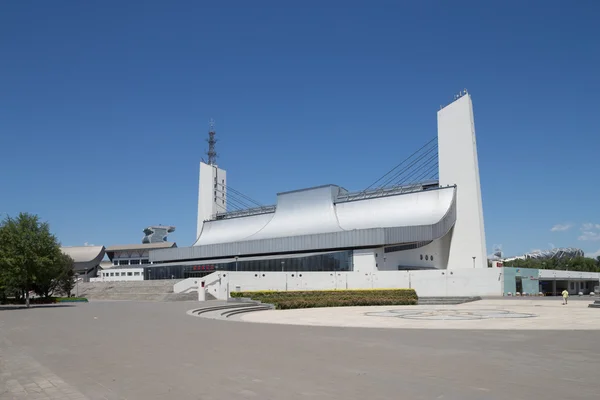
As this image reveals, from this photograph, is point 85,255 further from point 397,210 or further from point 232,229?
point 397,210

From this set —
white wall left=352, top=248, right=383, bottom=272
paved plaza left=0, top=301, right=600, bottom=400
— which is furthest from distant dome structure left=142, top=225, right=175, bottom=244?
paved plaza left=0, top=301, right=600, bottom=400

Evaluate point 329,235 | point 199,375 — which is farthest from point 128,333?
point 329,235

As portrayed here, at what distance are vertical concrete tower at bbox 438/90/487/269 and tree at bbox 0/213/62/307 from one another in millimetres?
39948

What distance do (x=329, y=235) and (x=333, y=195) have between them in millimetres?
10849

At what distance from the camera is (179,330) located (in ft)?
54.4

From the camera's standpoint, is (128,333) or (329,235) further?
(329,235)

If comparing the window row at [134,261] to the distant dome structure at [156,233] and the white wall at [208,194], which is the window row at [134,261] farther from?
the white wall at [208,194]

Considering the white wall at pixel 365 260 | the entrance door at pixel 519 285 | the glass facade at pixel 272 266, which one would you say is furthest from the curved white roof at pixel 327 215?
the entrance door at pixel 519 285

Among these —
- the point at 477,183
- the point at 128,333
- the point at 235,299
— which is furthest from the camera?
the point at 477,183

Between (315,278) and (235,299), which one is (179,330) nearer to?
(235,299)

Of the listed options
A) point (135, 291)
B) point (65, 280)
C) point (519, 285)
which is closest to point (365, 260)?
point (519, 285)

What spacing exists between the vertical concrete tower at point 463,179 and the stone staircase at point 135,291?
29677 mm

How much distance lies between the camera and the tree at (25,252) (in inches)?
1332

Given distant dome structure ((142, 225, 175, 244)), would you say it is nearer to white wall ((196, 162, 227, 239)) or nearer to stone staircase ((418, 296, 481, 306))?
white wall ((196, 162, 227, 239))
